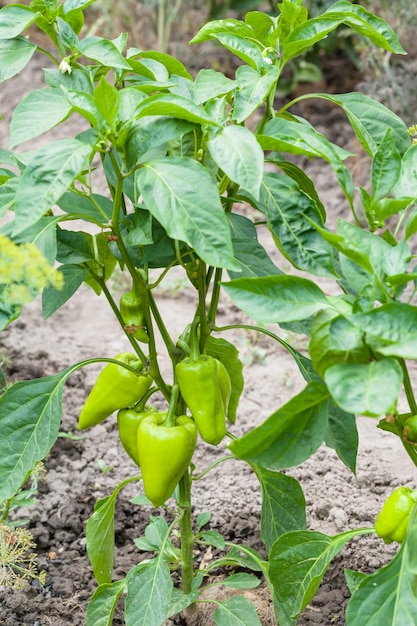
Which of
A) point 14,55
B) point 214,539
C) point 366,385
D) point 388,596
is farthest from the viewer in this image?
point 214,539

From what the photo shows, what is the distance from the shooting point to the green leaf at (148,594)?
152 cm

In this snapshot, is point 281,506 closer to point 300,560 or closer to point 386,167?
point 300,560

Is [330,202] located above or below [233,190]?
below

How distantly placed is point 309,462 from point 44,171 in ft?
4.73

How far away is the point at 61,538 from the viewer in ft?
6.93

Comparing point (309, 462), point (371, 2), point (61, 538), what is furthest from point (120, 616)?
point (371, 2)

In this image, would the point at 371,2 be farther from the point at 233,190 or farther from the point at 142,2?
the point at 233,190

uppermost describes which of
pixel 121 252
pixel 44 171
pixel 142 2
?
pixel 44 171

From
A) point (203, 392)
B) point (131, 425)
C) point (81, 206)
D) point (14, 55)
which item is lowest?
point (131, 425)

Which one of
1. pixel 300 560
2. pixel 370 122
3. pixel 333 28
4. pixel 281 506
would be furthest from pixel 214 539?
pixel 333 28

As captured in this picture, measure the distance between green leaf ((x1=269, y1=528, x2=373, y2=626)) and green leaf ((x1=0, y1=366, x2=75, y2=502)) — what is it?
447mm

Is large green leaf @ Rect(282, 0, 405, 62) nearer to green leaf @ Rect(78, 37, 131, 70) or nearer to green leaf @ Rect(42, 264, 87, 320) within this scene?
green leaf @ Rect(78, 37, 131, 70)

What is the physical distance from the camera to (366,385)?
108cm

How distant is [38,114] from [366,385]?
70cm
